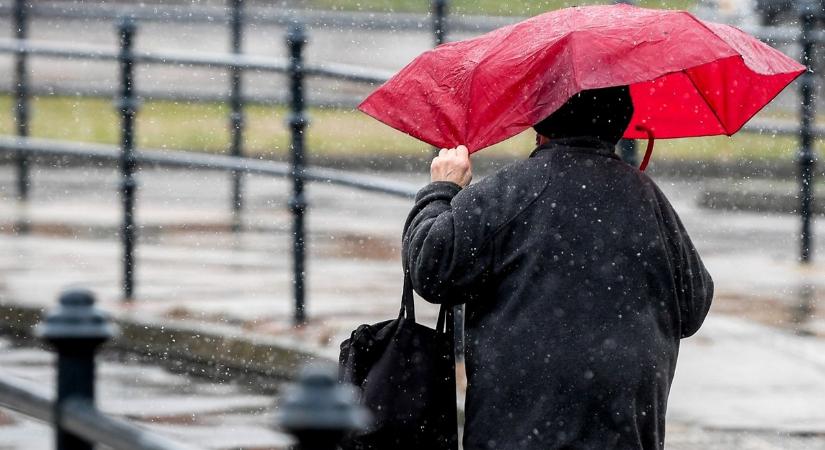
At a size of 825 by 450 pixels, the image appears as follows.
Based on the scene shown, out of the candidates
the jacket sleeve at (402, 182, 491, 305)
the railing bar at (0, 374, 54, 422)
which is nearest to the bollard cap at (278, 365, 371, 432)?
the railing bar at (0, 374, 54, 422)

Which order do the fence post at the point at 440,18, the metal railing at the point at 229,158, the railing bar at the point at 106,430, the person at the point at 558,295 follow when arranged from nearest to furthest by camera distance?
1. the railing bar at the point at 106,430
2. the person at the point at 558,295
3. the metal railing at the point at 229,158
4. the fence post at the point at 440,18

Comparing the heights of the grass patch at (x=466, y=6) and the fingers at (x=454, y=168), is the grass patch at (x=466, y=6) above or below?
above

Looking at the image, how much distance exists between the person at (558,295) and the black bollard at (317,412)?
143 cm

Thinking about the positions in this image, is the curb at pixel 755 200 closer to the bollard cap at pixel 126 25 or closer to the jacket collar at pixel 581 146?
the bollard cap at pixel 126 25

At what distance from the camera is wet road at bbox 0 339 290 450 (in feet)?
19.8

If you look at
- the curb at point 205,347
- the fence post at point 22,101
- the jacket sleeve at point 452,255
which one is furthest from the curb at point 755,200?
the jacket sleeve at point 452,255

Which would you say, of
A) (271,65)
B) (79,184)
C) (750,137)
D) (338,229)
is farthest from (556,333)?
(750,137)

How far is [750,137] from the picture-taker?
18766mm

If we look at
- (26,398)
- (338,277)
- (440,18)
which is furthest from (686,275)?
(440,18)

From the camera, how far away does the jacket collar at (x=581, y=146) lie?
149 inches

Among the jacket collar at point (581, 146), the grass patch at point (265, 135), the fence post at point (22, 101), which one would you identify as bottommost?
the grass patch at point (265, 135)

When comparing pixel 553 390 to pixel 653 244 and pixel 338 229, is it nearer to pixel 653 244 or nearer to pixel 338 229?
pixel 653 244

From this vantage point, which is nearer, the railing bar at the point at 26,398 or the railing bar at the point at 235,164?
the railing bar at the point at 26,398

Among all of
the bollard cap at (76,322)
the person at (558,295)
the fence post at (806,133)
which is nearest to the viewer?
the bollard cap at (76,322)
